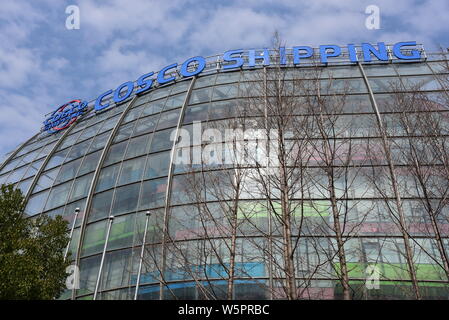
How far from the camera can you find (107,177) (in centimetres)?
2703

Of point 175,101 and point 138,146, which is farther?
point 175,101

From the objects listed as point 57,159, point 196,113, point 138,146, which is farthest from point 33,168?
point 196,113

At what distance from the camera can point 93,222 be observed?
2523cm

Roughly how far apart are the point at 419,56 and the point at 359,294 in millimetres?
23013

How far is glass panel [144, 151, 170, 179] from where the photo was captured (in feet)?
82.2

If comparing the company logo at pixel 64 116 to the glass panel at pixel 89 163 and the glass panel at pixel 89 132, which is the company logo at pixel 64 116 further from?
the glass panel at pixel 89 163

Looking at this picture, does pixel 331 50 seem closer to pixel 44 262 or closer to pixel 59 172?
pixel 59 172

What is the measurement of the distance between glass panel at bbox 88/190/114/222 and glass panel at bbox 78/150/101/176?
310cm

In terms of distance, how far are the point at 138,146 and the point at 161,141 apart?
6.54 feet

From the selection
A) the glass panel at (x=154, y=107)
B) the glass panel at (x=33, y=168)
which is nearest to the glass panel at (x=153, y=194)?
the glass panel at (x=154, y=107)

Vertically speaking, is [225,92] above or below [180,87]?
below

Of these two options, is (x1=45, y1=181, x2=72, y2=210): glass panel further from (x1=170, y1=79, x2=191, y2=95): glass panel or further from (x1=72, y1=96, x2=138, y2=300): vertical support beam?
(x1=170, y1=79, x2=191, y2=95): glass panel

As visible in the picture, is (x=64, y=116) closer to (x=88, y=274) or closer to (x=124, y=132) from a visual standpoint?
(x=124, y=132)
